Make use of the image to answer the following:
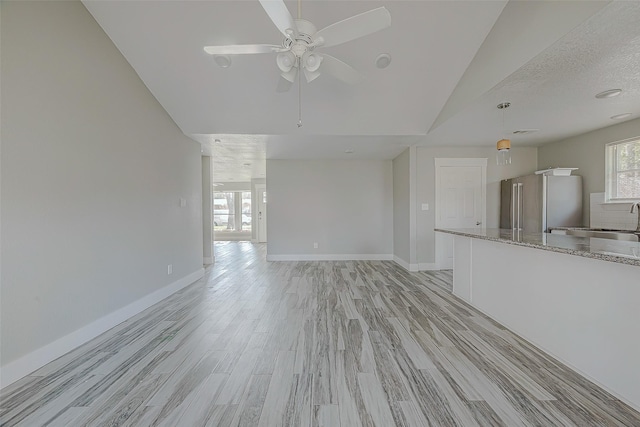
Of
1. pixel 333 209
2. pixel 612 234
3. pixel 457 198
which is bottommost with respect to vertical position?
pixel 612 234

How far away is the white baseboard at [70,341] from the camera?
1861 mm

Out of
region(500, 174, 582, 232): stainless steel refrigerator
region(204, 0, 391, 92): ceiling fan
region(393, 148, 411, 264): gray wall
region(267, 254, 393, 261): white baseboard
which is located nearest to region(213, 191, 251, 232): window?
region(267, 254, 393, 261): white baseboard

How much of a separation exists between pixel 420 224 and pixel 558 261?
10.2 ft

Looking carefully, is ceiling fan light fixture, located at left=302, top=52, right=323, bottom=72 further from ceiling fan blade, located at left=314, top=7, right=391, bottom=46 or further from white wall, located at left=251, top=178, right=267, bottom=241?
white wall, located at left=251, top=178, right=267, bottom=241

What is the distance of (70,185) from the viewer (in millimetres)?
2328

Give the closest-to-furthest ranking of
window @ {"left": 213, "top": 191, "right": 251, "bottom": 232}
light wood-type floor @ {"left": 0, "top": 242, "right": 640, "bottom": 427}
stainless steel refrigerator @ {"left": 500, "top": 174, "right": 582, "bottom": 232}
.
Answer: light wood-type floor @ {"left": 0, "top": 242, "right": 640, "bottom": 427} → stainless steel refrigerator @ {"left": 500, "top": 174, "right": 582, "bottom": 232} → window @ {"left": 213, "top": 191, "right": 251, "bottom": 232}

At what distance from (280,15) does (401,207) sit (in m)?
4.67

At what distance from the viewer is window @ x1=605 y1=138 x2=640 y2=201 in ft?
12.4

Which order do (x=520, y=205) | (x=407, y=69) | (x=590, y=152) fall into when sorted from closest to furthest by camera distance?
1. (x=407, y=69)
2. (x=590, y=152)
3. (x=520, y=205)

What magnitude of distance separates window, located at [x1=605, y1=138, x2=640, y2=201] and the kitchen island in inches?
108

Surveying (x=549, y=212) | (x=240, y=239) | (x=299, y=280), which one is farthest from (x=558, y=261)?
(x=240, y=239)

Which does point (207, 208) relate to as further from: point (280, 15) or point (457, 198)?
point (457, 198)

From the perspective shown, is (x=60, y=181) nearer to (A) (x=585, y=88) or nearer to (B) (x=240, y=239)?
(A) (x=585, y=88)

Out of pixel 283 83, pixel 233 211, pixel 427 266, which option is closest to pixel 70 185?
pixel 283 83
